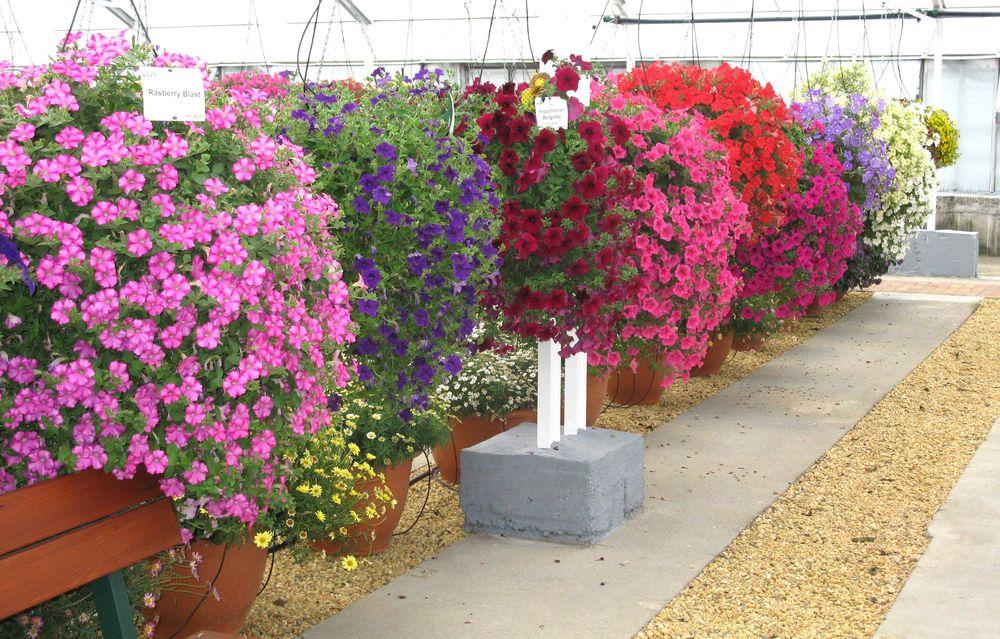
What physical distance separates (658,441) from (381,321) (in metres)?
2.24

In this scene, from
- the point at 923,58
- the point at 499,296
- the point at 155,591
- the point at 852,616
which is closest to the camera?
the point at 155,591

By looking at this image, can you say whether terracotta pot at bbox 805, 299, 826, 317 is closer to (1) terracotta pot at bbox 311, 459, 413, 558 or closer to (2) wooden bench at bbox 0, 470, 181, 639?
(1) terracotta pot at bbox 311, 459, 413, 558

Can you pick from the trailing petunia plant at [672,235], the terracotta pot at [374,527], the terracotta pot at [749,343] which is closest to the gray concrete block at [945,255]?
the terracotta pot at [749,343]

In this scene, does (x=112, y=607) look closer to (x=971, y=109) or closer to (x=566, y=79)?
(x=566, y=79)

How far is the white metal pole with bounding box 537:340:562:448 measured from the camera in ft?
13.8

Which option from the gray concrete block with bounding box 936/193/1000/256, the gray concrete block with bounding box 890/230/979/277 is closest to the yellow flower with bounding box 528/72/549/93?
the gray concrete block with bounding box 890/230/979/277

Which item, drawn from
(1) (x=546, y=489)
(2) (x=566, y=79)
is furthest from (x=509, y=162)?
(1) (x=546, y=489)

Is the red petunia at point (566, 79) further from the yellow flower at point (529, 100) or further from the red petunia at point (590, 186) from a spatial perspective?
the red petunia at point (590, 186)

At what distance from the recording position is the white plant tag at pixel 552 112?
12.9 feet

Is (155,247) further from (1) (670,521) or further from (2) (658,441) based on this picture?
(2) (658,441)

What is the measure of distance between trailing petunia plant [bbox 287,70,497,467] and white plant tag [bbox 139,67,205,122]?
2.97 ft

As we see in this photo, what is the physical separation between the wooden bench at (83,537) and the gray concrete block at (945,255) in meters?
9.78

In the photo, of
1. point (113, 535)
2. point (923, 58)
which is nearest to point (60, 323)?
point (113, 535)

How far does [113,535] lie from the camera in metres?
2.44
